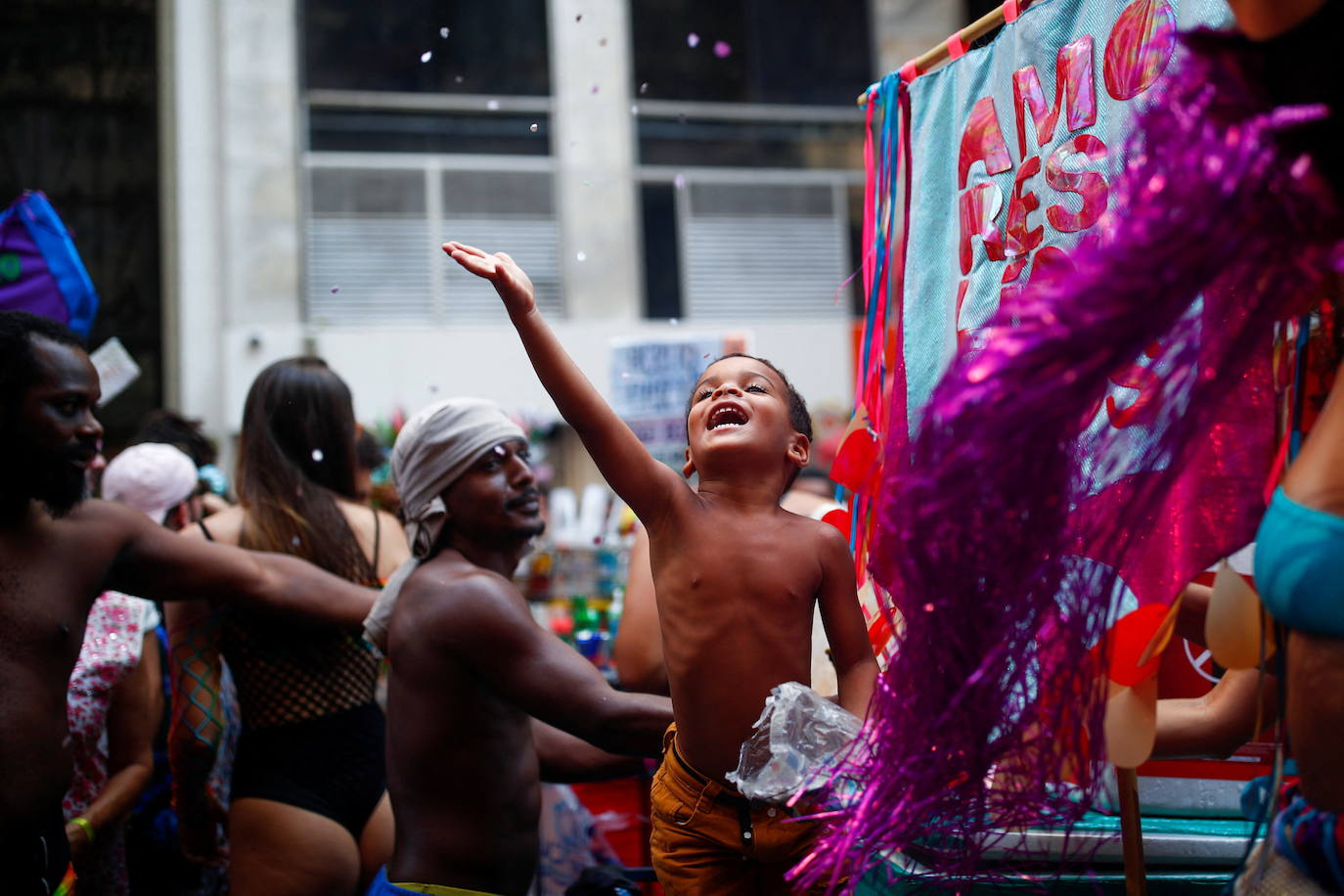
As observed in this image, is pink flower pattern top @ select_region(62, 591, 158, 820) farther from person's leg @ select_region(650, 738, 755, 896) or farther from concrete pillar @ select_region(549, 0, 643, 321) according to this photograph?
concrete pillar @ select_region(549, 0, 643, 321)

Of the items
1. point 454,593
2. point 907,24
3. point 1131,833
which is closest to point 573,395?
point 454,593

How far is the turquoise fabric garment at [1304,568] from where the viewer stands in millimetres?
1220

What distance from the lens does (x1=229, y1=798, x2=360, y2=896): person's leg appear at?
2865 millimetres

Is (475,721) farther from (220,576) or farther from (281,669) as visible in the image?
(281,669)

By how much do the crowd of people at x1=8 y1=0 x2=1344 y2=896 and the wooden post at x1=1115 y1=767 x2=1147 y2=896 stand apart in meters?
0.17

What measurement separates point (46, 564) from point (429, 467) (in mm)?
802

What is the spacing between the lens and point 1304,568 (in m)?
1.24

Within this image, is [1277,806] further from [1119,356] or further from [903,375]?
[903,375]

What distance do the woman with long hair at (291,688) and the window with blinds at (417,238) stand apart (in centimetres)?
803

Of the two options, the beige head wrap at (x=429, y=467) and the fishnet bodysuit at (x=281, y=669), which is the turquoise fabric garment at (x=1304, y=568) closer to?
the beige head wrap at (x=429, y=467)

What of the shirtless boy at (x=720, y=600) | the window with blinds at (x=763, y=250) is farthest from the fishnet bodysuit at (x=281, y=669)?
the window with blinds at (x=763, y=250)

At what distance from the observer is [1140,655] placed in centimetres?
161

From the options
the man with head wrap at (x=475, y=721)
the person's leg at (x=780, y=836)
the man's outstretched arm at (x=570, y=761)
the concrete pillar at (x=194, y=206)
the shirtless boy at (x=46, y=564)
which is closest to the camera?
the person's leg at (x=780, y=836)

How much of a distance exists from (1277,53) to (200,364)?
35.7 feet
